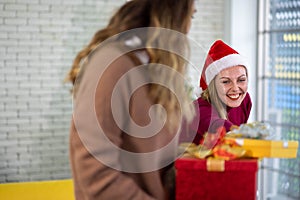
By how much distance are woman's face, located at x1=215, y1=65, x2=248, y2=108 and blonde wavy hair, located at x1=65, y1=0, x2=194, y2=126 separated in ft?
2.36

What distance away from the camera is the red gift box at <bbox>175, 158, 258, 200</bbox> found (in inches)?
55.9

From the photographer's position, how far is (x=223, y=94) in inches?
83.7

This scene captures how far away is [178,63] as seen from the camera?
1373mm

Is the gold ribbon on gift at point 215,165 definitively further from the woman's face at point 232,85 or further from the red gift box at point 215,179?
the woman's face at point 232,85

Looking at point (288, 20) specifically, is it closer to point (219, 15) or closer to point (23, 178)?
point (219, 15)

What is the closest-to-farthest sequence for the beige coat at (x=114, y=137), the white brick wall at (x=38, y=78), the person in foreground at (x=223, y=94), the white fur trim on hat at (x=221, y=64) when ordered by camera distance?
the beige coat at (x=114, y=137) < the person in foreground at (x=223, y=94) < the white fur trim on hat at (x=221, y=64) < the white brick wall at (x=38, y=78)

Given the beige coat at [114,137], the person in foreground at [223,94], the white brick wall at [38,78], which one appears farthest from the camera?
the white brick wall at [38,78]

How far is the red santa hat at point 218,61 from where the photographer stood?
7.43 feet

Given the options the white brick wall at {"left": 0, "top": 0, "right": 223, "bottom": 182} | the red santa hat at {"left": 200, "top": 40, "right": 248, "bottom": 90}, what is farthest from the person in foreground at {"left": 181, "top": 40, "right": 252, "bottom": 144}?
the white brick wall at {"left": 0, "top": 0, "right": 223, "bottom": 182}

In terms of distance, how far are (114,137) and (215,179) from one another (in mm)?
302

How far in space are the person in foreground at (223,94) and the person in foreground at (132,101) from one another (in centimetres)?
58

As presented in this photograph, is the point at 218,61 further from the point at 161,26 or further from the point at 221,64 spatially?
the point at 161,26

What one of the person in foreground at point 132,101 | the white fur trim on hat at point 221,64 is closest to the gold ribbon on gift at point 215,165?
the person in foreground at point 132,101

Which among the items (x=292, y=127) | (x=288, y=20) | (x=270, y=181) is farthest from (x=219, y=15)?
(x=270, y=181)
